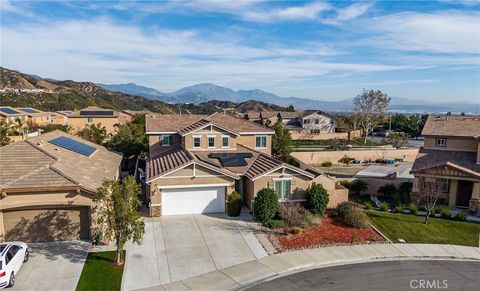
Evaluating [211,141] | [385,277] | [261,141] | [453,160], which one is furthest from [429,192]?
[211,141]

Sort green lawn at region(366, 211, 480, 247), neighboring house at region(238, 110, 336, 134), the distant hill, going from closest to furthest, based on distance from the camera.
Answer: green lawn at region(366, 211, 480, 247)
neighboring house at region(238, 110, 336, 134)
the distant hill

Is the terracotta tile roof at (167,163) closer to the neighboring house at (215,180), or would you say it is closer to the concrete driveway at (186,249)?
the neighboring house at (215,180)

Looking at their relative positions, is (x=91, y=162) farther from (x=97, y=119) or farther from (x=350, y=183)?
(x=97, y=119)

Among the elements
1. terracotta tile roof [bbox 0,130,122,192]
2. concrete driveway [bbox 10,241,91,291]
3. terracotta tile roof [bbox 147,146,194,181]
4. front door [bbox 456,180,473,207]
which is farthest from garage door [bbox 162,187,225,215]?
front door [bbox 456,180,473,207]

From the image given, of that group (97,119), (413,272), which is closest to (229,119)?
(413,272)

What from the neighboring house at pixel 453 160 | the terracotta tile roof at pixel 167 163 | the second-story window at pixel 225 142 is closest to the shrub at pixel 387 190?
the neighboring house at pixel 453 160

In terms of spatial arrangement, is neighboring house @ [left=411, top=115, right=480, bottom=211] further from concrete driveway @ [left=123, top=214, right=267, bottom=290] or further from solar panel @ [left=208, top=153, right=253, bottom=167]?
concrete driveway @ [left=123, top=214, right=267, bottom=290]
